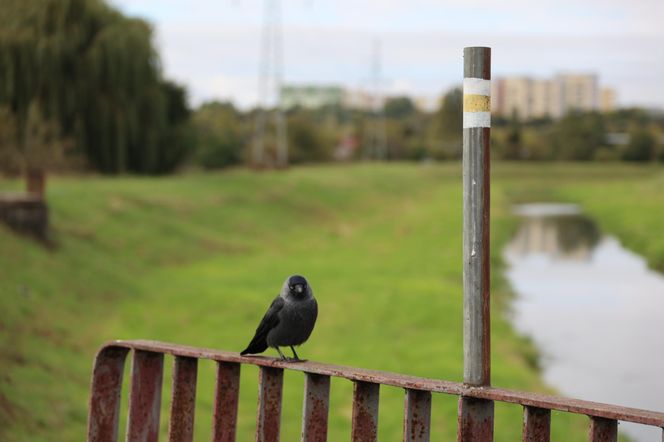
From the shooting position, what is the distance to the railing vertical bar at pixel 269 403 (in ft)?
14.8

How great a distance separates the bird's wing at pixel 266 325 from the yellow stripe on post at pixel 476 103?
4.26ft

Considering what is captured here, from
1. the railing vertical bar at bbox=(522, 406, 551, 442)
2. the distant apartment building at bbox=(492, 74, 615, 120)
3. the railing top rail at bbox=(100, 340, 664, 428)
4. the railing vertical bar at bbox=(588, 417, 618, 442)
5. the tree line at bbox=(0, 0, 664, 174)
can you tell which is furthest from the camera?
the distant apartment building at bbox=(492, 74, 615, 120)

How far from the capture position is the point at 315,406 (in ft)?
14.4

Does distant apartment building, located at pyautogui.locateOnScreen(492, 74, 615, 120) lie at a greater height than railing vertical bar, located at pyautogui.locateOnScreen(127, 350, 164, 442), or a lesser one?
greater

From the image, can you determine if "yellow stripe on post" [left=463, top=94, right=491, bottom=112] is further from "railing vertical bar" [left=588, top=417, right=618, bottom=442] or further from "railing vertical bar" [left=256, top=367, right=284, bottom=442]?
"railing vertical bar" [left=256, top=367, right=284, bottom=442]

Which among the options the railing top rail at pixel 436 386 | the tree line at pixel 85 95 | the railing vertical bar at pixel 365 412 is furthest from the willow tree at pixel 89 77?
the railing vertical bar at pixel 365 412

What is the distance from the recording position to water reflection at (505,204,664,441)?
15586mm

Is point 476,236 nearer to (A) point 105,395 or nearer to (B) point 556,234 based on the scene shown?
(A) point 105,395

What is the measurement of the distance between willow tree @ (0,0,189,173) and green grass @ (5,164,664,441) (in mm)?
1375

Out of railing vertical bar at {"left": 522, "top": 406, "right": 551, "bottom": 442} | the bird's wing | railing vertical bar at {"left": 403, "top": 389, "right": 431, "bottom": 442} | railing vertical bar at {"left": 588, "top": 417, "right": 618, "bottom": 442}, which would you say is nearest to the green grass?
the bird's wing

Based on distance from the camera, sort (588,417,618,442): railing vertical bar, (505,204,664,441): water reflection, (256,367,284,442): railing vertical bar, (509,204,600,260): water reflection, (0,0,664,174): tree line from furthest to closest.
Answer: (509,204,600,260): water reflection
(0,0,664,174): tree line
(505,204,664,441): water reflection
(256,367,284,442): railing vertical bar
(588,417,618,442): railing vertical bar

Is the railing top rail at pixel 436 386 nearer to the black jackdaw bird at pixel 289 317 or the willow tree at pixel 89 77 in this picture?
the black jackdaw bird at pixel 289 317

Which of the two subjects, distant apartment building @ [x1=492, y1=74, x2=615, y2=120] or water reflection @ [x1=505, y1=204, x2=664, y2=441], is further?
distant apartment building @ [x1=492, y1=74, x2=615, y2=120]

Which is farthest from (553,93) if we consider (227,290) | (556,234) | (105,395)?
(105,395)
